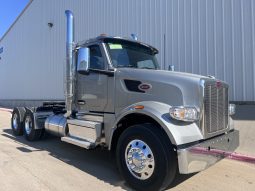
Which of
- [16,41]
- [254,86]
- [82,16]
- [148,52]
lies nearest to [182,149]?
[148,52]

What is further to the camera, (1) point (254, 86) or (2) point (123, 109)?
(1) point (254, 86)

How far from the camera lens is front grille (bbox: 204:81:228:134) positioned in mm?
4918

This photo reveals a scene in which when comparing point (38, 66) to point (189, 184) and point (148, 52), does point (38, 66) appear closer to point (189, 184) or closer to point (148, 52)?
point (148, 52)

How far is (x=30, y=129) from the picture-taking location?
9172mm

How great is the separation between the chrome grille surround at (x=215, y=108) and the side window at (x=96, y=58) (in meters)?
2.05

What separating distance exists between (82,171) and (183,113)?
2.45m

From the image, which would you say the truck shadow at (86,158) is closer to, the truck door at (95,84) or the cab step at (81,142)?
the cab step at (81,142)

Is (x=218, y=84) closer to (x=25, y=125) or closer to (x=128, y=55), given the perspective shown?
(x=128, y=55)

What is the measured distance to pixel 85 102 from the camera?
21.4 ft

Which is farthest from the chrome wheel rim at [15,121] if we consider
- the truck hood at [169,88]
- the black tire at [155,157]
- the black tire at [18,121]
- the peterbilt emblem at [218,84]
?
the peterbilt emblem at [218,84]

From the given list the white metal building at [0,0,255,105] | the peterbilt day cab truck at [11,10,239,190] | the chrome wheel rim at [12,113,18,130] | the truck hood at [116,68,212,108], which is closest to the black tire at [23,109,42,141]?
the chrome wheel rim at [12,113,18,130]

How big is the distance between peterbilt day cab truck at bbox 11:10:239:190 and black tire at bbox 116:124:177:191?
0.01 meters

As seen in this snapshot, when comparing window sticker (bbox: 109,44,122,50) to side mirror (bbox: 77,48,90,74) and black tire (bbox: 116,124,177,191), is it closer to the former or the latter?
side mirror (bbox: 77,48,90,74)

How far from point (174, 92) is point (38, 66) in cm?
2078
